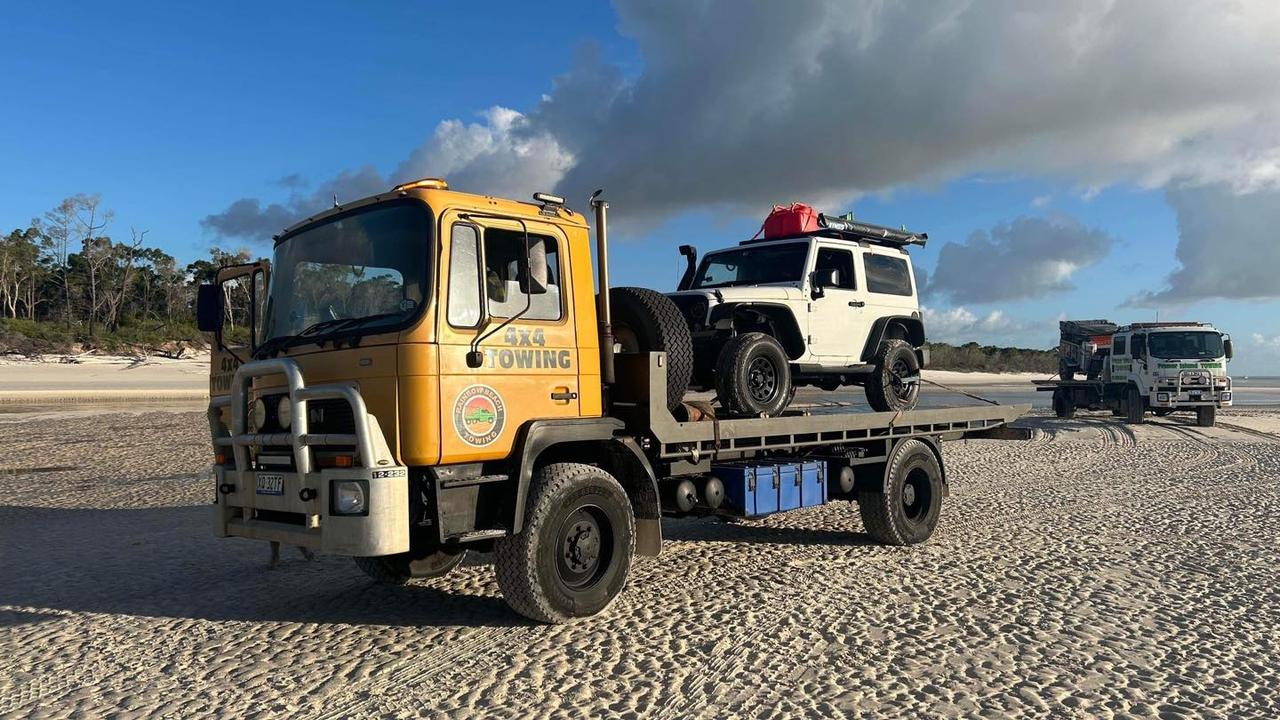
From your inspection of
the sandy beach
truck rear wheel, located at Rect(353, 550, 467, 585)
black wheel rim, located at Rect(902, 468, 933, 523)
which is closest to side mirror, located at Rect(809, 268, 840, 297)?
black wheel rim, located at Rect(902, 468, 933, 523)

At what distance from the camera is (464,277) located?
5305mm

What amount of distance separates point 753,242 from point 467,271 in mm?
5200

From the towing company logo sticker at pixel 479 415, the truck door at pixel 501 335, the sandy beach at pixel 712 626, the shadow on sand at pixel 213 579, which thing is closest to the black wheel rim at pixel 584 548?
the sandy beach at pixel 712 626

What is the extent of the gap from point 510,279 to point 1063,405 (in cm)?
2425

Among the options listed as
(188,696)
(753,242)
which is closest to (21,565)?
(188,696)

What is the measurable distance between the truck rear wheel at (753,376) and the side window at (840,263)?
1990 mm

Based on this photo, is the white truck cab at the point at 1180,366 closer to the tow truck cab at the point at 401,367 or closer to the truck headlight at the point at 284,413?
the tow truck cab at the point at 401,367

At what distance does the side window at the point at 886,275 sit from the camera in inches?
391

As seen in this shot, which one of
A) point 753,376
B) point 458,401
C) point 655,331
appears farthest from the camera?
point 753,376

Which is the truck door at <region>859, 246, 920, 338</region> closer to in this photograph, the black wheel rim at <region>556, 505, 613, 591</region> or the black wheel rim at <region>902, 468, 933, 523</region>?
the black wheel rim at <region>902, 468, 933, 523</region>

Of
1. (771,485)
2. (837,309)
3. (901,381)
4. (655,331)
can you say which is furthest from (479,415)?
(901,381)

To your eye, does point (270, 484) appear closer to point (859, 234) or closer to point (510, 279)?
point (510, 279)

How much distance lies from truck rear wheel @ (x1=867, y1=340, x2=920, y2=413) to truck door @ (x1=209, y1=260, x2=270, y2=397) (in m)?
5.98

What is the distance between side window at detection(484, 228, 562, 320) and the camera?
5434 millimetres
